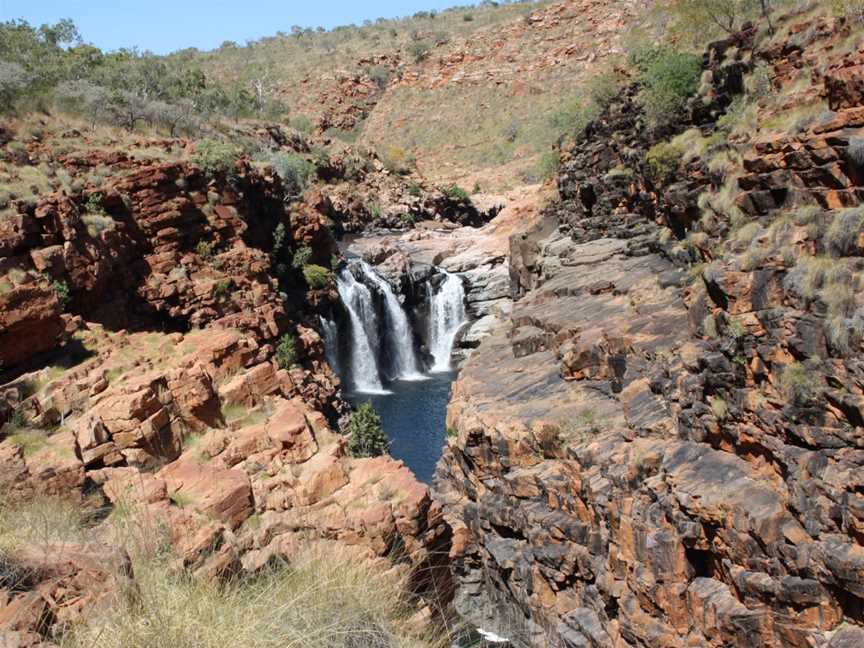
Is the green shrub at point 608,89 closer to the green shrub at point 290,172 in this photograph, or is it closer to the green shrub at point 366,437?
the green shrub at point 366,437

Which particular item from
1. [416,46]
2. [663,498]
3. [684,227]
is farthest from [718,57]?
[416,46]

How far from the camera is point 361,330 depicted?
3716cm

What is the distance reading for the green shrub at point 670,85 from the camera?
23953 millimetres

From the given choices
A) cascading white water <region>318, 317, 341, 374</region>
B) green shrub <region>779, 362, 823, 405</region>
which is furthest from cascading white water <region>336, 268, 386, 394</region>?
green shrub <region>779, 362, 823, 405</region>

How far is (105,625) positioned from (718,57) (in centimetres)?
2265

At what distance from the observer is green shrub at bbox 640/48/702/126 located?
23953mm

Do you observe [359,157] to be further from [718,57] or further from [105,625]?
[105,625]

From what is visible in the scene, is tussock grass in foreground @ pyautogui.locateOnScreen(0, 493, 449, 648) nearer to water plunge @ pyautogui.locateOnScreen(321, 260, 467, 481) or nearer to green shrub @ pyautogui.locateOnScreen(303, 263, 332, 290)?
water plunge @ pyautogui.locateOnScreen(321, 260, 467, 481)

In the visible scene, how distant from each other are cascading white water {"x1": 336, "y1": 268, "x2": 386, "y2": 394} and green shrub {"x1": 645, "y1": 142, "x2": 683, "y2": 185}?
17076 mm

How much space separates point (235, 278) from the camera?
27.1 metres

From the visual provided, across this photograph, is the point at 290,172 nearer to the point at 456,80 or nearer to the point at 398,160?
the point at 398,160

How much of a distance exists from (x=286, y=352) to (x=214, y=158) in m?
8.29

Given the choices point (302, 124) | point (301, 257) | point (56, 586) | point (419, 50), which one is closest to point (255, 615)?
point (56, 586)

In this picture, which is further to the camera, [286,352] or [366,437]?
[286,352]
